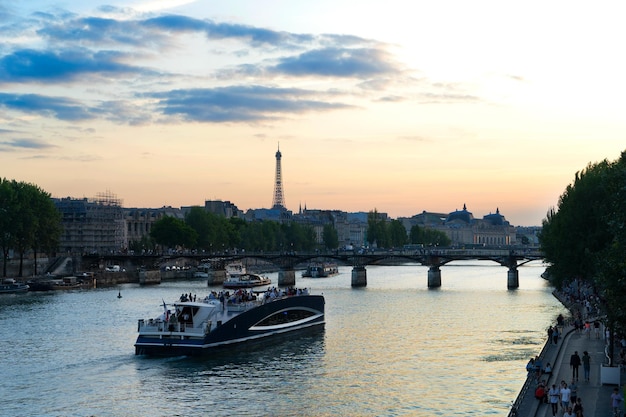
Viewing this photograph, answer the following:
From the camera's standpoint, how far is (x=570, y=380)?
124 feet

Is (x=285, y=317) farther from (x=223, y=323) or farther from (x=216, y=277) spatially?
(x=216, y=277)

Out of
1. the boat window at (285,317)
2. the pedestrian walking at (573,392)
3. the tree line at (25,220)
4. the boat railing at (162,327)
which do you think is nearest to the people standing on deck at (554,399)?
the pedestrian walking at (573,392)

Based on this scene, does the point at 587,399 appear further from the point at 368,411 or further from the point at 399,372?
the point at 399,372

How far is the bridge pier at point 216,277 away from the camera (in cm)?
12623

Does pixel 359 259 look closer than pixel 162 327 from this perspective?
No

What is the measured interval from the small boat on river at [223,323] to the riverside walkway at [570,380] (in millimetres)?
16250

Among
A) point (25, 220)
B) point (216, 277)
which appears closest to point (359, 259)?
point (216, 277)

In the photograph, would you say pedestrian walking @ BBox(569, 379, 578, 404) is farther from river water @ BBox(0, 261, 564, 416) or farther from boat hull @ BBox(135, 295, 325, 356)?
boat hull @ BBox(135, 295, 325, 356)

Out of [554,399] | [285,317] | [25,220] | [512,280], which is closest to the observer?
[554,399]

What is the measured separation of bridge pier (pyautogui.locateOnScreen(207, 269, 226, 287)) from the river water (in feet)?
155

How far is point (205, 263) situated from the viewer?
17038 centimetres

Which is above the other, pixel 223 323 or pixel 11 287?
pixel 11 287

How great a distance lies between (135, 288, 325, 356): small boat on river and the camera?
164 feet

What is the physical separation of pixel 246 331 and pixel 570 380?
870 inches
